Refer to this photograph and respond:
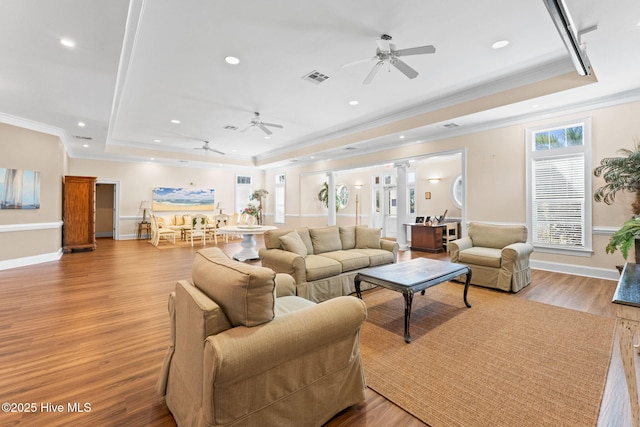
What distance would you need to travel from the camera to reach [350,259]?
3.80 meters

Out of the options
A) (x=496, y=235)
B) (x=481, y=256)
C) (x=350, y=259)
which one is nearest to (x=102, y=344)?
(x=350, y=259)

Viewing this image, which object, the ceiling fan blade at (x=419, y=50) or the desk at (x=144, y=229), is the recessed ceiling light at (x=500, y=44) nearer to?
the ceiling fan blade at (x=419, y=50)

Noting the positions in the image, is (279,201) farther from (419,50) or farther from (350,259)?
(419,50)

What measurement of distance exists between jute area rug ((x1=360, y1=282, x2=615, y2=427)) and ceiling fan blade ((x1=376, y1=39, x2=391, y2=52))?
3.14 m

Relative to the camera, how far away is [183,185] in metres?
10.6

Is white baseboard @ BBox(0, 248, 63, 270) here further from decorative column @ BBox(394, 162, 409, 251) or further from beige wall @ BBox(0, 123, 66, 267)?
decorative column @ BBox(394, 162, 409, 251)

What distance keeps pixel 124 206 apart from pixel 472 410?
11.0 meters

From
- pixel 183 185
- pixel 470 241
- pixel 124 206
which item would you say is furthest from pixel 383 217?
pixel 124 206

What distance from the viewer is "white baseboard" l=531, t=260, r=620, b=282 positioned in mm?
4461

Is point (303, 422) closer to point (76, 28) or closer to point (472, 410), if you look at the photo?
point (472, 410)

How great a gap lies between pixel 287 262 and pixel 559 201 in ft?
16.1

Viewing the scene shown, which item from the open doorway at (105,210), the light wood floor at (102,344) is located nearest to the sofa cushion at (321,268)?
the light wood floor at (102,344)

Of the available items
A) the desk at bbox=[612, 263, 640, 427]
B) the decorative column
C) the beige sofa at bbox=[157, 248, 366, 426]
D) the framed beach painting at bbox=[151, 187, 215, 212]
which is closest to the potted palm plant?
the desk at bbox=[612, 263, 640, 427]

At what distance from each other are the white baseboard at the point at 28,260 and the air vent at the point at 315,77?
20.8ft
